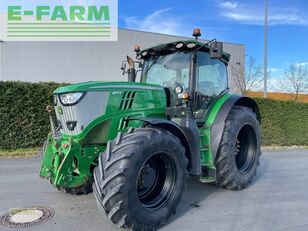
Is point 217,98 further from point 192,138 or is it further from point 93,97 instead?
point 93,97

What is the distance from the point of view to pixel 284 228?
3729 mm

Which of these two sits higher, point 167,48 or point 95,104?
point 167,48

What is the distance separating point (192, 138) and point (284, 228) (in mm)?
1596

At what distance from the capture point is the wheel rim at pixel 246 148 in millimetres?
5777

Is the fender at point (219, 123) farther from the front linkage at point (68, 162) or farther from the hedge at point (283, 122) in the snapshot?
the hedge at point (283, 122)

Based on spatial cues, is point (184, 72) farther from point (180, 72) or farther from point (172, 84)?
point (172, 84)

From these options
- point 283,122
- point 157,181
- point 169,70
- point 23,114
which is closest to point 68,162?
point 157,181

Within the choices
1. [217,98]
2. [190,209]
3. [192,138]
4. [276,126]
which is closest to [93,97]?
[192,138]

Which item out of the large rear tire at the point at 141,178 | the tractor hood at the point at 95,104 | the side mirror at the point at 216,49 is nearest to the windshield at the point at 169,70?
the side mirror at the point at 216,49

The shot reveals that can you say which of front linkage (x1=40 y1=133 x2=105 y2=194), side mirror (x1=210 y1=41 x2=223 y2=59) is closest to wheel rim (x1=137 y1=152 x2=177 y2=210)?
front linkage (x1=40 y1=133 x2=105 y2=194)

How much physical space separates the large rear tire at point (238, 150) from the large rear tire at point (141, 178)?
117 cm

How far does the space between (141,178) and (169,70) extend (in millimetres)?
1926

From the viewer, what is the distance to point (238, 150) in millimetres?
5875

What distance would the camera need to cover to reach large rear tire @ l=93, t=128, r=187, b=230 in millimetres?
3238
